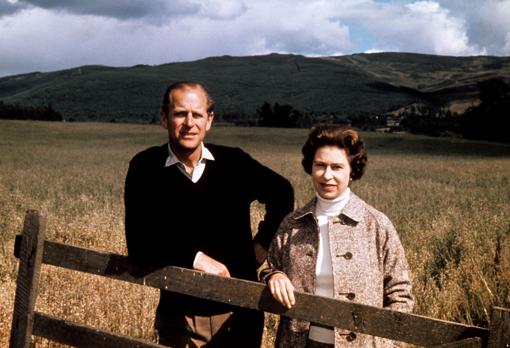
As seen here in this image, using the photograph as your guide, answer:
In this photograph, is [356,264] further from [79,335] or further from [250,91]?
[250,91]

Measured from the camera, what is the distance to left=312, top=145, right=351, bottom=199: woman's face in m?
2.80

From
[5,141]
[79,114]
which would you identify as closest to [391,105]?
[79,114]

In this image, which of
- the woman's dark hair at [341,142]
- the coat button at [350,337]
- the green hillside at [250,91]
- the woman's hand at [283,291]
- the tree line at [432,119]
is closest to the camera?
the woman's hand at [283,291]

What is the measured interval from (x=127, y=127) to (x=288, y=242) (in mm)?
54255

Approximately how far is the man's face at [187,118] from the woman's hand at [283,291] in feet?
3.24

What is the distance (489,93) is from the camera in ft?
194

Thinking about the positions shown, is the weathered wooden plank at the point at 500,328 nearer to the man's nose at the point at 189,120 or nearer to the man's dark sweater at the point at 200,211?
the man's dark sweater at the point at 200,211

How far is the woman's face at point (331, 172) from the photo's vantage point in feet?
9.18

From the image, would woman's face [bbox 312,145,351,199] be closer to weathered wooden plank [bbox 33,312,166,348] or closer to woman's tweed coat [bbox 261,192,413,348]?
woman's tweed coat [bbox 261,192,413,348]

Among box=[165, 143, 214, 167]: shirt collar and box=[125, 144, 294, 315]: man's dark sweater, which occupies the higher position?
box=[165, 143, 214, 167]: shirt collar

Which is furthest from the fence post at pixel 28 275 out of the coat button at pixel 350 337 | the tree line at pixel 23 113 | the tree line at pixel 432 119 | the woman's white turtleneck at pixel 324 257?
the tree line at pixel 23 113

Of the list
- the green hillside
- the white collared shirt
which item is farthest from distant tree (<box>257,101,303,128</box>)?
the white collared shirt

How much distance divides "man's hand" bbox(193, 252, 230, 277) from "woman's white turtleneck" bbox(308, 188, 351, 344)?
515 mm

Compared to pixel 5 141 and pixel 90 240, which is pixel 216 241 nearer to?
pixel 90 240
